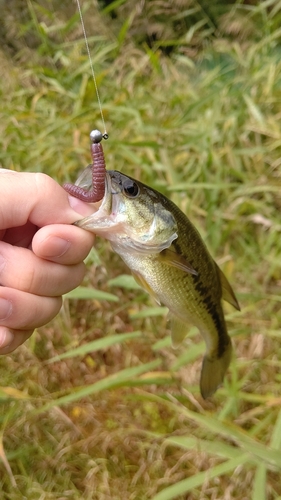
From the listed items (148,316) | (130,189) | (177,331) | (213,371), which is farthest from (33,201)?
(148,316)

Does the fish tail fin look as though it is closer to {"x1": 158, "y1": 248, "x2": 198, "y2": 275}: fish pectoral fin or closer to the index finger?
{"x1": 158, "y1": 248, "x2": 198, "y2": 275}: fish pectoral fin

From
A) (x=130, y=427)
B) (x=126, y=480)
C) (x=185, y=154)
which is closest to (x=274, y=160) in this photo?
(x=185, y=154)

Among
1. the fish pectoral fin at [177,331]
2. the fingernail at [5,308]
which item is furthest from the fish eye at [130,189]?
the fish pectoral fin at [177,331]

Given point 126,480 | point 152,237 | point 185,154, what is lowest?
point 126,480

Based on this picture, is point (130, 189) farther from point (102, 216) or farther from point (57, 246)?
point (57, 246)

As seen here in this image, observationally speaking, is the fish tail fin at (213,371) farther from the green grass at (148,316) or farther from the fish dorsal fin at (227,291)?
the fish dorsal fin at (227,291)

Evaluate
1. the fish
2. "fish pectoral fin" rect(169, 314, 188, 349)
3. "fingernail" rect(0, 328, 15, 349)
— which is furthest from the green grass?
"fingernail" rect(0, 328, 15, 349)

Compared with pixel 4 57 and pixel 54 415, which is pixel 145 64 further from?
pixel 54 415
